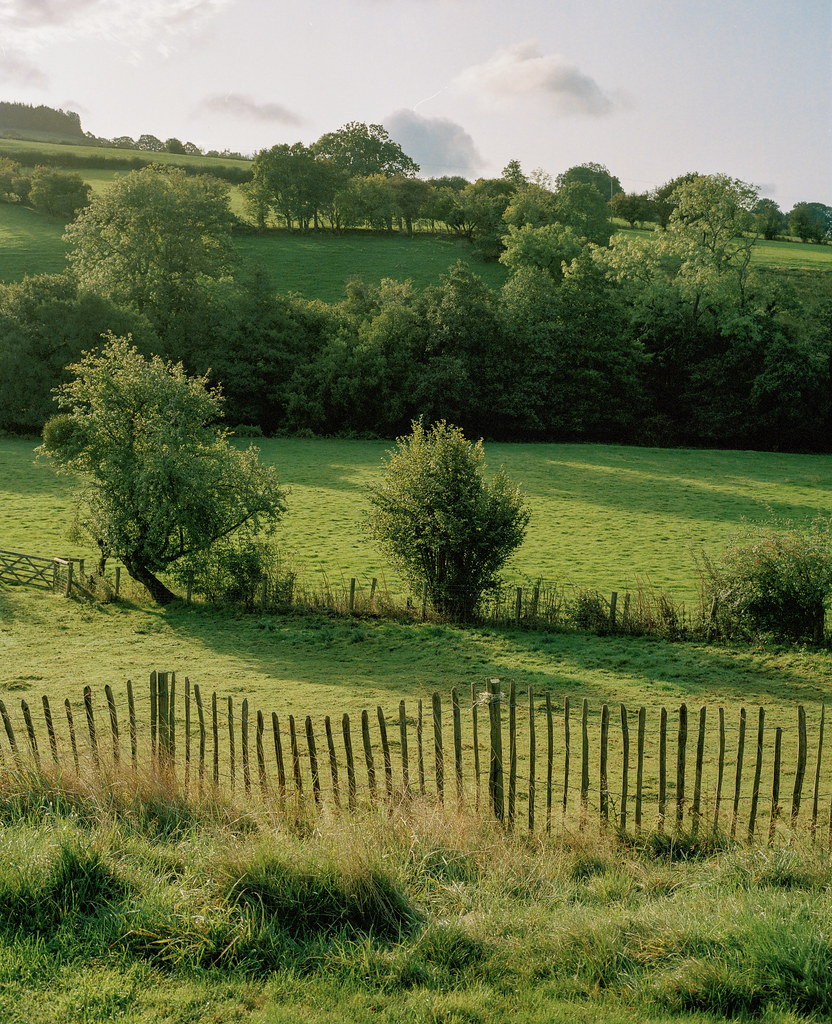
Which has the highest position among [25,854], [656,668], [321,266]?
[321,266]

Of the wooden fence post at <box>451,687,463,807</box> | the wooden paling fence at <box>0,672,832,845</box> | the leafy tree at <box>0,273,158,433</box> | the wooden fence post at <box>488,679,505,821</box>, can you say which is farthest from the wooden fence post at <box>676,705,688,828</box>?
the leafy tree at <box>0,273,158,433</box>

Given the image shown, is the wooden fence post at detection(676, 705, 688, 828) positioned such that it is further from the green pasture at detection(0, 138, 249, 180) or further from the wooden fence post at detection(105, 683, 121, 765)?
the green pasture at detection(0, 138, 249, 180)

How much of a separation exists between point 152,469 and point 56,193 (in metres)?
79.0

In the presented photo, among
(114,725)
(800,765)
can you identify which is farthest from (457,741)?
(114,725)

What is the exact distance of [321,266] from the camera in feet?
273

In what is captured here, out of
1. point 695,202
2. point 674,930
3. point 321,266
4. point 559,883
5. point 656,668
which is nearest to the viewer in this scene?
point 674,930

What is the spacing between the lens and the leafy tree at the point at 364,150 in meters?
113

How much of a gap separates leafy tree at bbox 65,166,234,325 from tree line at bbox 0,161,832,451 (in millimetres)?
133

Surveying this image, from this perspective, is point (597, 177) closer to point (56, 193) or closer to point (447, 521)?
point (56, 193)

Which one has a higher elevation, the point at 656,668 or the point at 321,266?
the point at 321,266

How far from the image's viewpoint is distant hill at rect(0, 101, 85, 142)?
134m

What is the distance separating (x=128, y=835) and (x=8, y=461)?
1850 inches

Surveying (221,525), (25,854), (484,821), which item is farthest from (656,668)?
(25,854)

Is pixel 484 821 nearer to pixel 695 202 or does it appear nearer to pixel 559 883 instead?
pixel 559 883
